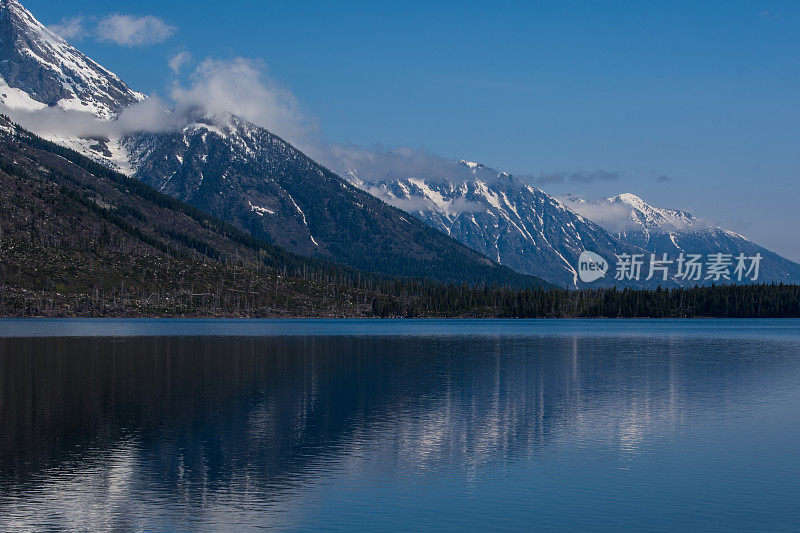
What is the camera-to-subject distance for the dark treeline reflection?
2066 inches

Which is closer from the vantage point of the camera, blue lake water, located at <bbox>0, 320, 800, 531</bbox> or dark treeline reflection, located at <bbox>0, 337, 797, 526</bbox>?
blue lake water, located at <bbox>0, 320, 800, 531</bbox>

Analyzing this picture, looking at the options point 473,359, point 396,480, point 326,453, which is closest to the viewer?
point 396,480

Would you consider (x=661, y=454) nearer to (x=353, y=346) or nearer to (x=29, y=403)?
(x=29, y=403)

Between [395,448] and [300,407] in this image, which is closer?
[395,448]

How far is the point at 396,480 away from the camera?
160ft

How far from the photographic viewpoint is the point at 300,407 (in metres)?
77.4

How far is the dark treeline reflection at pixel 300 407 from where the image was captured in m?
52.5

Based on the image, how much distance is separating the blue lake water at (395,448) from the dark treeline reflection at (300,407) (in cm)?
31

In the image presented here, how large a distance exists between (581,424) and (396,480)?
84.1 feet

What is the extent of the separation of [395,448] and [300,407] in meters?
21.5

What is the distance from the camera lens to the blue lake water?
137 ft

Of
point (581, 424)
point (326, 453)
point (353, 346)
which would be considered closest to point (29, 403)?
point (326, 453)

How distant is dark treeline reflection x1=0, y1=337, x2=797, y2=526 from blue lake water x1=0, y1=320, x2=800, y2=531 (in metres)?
0.31

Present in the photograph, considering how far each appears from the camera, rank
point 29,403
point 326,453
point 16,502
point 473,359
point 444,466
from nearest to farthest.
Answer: point 16,502, point 444,466, point 326,453, point 29,403, point 473,359
